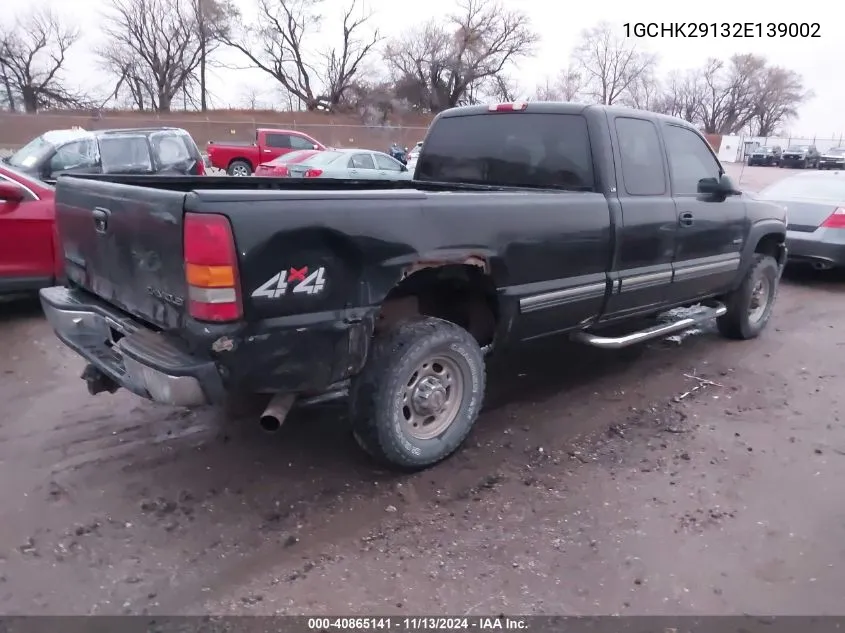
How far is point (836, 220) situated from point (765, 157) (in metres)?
45.6

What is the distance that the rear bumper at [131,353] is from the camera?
9.66ft

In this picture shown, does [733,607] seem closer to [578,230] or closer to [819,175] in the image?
[578,230]

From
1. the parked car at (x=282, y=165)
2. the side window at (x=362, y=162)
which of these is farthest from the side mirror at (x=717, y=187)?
the parked car at (x=282, y=165)

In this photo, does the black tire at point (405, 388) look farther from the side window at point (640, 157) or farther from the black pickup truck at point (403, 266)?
the side window at point (640, 157)

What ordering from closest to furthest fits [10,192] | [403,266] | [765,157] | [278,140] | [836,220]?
[403,266], [10,192], [836,220], [278,140], [765,157]

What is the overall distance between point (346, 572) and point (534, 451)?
1.52m

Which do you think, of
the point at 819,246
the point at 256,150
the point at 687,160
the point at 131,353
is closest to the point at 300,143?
the point at 256,150

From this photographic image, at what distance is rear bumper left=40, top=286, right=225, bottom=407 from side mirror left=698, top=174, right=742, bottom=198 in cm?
391

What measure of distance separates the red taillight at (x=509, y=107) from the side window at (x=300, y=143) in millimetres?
20612

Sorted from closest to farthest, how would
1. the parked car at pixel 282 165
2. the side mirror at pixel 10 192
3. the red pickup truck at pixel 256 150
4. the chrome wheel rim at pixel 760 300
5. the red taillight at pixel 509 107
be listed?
the red taillight at pixel 509 107 → the side mirror at pixel 10 192 → the chrome wheel rim at pixel 760 300 → the parked car at pixel 282 165 → the red pickup truck at pixel 256 150

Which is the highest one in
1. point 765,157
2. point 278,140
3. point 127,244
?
point 765,157

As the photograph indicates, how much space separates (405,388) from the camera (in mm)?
3600

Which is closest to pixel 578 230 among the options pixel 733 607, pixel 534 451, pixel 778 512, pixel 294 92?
pixel 534 451

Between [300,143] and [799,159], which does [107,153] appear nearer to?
[300,143]
